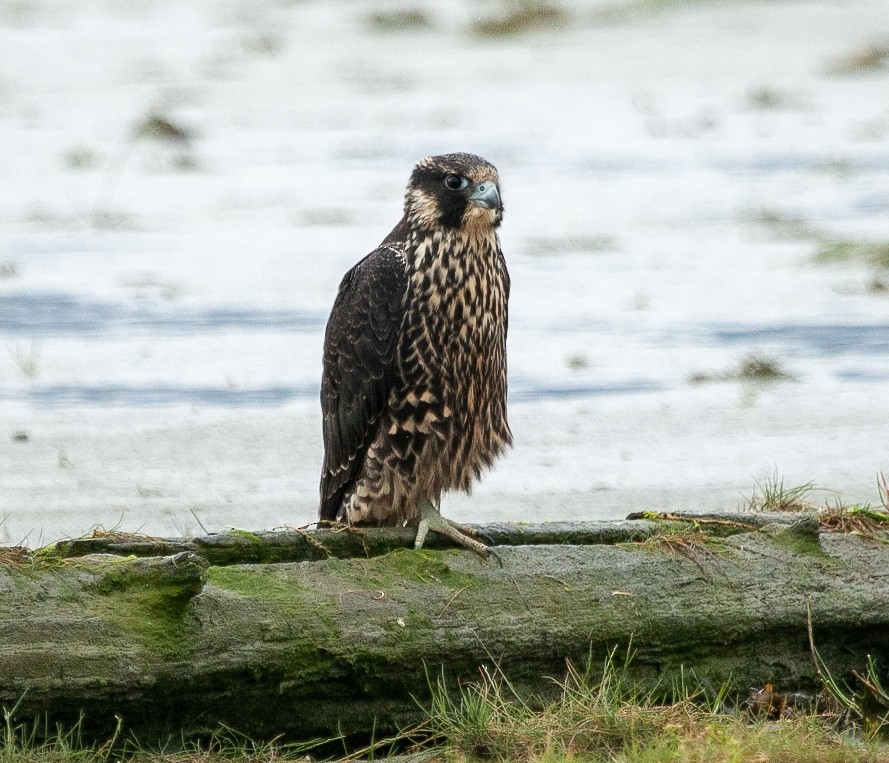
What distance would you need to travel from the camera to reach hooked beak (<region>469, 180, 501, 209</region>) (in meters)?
4.56

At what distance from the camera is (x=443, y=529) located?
4402mm

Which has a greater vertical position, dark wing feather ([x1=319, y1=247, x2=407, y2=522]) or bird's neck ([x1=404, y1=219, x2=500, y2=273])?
bird's neck ([x1=404, y1=219, x2=500, y2=273])

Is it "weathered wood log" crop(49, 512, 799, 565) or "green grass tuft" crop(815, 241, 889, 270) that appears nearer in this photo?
"weathered wood log" crop(49, 512, 799, 565)

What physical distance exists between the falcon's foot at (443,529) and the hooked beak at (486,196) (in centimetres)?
84

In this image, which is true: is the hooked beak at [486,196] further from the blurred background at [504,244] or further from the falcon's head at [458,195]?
the blurred background at [504,244]

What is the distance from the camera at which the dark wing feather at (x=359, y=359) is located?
4.55 metres

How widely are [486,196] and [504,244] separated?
6.55 metres

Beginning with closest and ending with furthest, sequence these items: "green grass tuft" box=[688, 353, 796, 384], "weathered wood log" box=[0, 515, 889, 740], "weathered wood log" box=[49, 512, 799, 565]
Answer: "weathered wood log" box=[0, 515, 889, 740] < "weathered wood log" box=[49, 512, 799, 565] < "green grass tuft" box=[688, 353, 796, 384]

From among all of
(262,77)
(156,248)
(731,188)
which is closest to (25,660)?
Result: (156,248)

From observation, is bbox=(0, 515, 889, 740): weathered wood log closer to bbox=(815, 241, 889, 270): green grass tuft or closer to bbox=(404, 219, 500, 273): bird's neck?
bbox=(404, 219, 500, 273): bird's neck

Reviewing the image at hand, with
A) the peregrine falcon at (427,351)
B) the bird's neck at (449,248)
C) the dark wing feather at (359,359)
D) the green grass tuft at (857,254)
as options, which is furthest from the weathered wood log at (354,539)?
the green grass tuft at (857,254)

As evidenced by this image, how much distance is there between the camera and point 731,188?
12594 millimetres

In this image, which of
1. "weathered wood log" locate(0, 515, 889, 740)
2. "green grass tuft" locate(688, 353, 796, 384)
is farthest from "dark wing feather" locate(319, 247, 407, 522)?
"green grass tuft" locate(688, 353, 796, 384)

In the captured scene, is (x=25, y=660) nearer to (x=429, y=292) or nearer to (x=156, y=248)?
(x=429, y=292)
